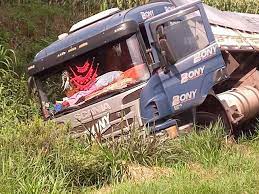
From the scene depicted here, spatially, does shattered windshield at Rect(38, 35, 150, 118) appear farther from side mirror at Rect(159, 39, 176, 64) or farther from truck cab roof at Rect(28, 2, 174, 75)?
side mirror at Rect(159, 39, 176, 64)

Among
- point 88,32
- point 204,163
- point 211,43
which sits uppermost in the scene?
point 88,32

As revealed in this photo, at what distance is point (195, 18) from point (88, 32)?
167 cm

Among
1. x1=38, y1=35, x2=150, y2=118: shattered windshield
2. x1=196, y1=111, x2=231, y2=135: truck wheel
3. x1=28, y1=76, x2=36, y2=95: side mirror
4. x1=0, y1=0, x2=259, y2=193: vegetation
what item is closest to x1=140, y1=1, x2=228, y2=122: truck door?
x1=38, y1=35, x2=150, y2=118: shattered windshield

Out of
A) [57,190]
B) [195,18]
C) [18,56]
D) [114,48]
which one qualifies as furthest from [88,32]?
[18,56]

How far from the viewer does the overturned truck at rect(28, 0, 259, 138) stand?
8359mm

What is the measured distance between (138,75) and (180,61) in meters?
0.70

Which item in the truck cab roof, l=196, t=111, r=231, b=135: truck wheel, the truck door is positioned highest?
the truck cab roof

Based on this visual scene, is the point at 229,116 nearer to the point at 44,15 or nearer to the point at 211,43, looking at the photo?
the point at 211,43

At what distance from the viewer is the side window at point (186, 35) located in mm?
8516

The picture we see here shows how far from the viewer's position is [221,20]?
407 inches

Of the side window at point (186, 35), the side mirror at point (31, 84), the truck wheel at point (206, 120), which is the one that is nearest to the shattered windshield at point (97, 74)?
the side mirror at point (31, 84)

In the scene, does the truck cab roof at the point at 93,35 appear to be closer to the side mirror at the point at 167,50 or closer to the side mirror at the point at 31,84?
the side mirror at the point at 31,84

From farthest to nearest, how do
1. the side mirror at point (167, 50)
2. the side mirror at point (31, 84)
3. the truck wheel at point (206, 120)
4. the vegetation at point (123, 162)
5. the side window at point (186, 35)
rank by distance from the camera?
the side mirror at point (31, 84) → the truck wheel at point (206, 120) → the side window at point (186, 35) → the side mirror at point (167, 50) → the vegetation at point (123, 162)

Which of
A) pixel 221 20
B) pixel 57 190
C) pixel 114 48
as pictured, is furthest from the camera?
pixel 221 20
